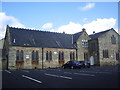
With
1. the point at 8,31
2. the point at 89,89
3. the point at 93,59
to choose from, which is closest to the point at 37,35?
the point at 8,31

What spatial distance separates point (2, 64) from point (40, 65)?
8.43 meters

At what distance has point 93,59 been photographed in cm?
3994

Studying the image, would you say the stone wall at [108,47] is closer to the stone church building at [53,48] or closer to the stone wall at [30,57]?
the stone church building at [53,48]

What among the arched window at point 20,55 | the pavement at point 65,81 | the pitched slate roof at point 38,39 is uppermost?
the pitched slate roof at point 38,39

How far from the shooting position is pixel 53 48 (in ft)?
117

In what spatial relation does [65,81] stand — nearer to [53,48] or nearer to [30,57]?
[30,57]

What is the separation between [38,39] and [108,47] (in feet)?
60.1

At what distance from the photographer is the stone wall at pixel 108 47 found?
38.5 metres

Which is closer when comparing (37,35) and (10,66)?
(10,66)

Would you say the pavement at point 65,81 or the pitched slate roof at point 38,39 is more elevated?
the pitched slate roof at point 38,39

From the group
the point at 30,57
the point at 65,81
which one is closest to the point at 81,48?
the point at 30,57

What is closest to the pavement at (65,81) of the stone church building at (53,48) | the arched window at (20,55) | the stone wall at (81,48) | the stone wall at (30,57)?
the stone wall at (30,57)

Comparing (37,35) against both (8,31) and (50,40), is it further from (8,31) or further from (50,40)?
(8,31)

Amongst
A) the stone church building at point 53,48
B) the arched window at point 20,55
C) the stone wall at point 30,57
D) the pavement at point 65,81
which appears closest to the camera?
the pavement at point 65,81
